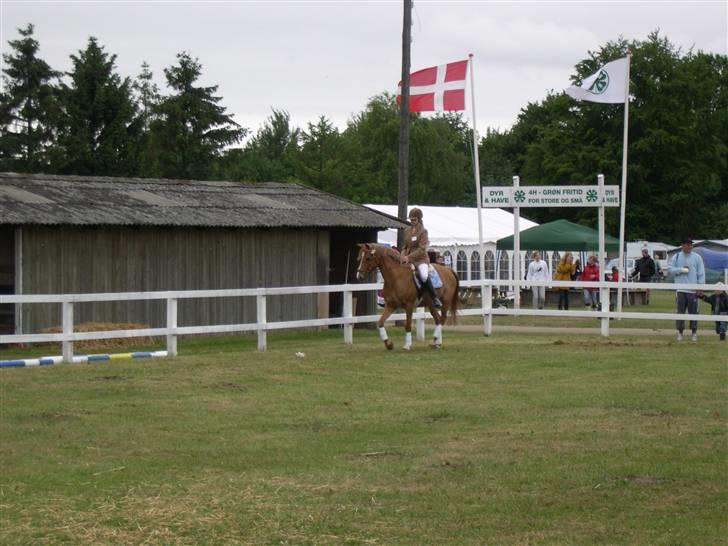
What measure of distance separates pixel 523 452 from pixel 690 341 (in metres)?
14.0

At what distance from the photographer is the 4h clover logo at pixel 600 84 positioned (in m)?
34.7

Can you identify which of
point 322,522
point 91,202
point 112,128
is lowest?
point 322,522

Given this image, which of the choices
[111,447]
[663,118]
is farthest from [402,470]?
[663,118]

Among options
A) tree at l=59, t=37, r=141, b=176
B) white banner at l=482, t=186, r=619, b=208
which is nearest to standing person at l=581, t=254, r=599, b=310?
white banner at l=482, t=186, r=619, b=208

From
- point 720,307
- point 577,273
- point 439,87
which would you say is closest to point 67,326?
point 720,307

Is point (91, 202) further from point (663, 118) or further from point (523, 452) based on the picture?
point (663, 118)

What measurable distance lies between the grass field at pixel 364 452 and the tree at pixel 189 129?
46.0m

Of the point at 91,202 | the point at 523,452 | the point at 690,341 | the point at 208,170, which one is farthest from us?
the point at 208,170

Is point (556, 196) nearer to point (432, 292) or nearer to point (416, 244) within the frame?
point (432, 292)

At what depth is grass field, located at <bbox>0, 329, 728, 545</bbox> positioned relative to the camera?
859 cm

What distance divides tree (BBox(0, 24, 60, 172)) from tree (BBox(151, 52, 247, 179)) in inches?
251

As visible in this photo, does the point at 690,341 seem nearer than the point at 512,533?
No

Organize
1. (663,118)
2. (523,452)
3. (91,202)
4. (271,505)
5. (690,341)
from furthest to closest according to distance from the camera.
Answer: (663,118)
(91,202)
(690,341)
(523,452)
(271,505)

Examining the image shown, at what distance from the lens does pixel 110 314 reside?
25.8 meters
